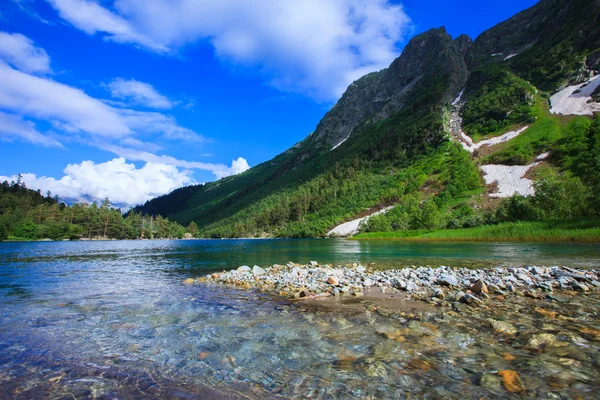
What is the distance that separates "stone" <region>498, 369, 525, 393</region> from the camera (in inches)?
200

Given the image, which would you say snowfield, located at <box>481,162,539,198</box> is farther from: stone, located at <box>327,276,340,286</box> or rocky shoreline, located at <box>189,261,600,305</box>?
stone, located at <box>327,276,340,286</box>

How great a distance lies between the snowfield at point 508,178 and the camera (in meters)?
101

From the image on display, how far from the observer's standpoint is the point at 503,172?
117562 mm

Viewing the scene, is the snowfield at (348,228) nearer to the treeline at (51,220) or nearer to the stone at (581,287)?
the stone at (581,287)

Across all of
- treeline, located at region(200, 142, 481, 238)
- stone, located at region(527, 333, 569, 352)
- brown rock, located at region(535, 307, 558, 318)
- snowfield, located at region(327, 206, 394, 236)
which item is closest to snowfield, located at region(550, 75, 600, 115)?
treeline, located at region(200, 142, 481, 238)

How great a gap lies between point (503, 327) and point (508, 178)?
12803cm

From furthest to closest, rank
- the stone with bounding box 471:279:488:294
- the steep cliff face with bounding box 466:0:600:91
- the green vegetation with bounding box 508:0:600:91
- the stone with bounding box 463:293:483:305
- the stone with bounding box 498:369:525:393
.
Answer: the green vegetation with bounding box 508:0:600:91 → the steep cliff face with bounding box 466:0:600:91 → the stone with bounding box 471:279:488:294 → the stone with bounding box 463:293:483:305 → the stone with bounding box 498:369:525:393

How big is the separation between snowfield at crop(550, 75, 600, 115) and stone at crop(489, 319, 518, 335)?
167m

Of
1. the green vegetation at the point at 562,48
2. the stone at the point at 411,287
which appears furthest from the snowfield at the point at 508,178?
the stone at the point at 411,287

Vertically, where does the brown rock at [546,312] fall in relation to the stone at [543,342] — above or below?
below

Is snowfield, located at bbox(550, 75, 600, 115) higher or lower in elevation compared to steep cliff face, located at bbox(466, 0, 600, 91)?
lower

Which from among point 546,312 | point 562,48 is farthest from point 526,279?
point 562,48

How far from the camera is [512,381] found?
211 inches

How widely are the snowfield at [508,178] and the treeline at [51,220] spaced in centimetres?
17914
